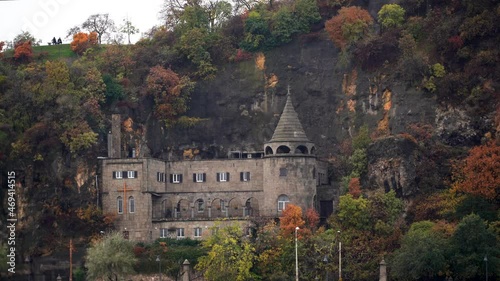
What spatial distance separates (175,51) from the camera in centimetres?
15375

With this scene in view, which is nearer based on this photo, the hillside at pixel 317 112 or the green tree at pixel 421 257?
the green tree at pixel 421 257

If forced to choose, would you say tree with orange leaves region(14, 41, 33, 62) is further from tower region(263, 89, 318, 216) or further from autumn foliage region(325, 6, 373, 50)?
tower region(263, 89, 318, 216)

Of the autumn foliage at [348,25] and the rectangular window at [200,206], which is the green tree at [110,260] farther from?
the autumn foliage at [348,25]

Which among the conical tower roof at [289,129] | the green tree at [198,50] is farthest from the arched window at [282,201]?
the green tree at [198,50]

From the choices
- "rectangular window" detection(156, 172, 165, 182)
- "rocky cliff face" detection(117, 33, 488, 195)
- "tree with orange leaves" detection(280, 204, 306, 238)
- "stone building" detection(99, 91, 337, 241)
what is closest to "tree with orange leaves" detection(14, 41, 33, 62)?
"rocky cliff face" detection(117, 33, 488, 195)

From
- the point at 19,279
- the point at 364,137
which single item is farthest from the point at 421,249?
the point at 19,279

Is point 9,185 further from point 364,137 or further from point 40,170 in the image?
point 364,137

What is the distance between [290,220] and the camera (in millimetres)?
133000

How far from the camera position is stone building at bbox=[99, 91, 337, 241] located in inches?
5438

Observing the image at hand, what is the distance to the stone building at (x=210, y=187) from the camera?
138125 mm

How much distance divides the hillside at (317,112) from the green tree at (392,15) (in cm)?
17

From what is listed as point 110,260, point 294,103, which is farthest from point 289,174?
point 110,260

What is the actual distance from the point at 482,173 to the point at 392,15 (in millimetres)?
22886

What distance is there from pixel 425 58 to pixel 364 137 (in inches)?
352
